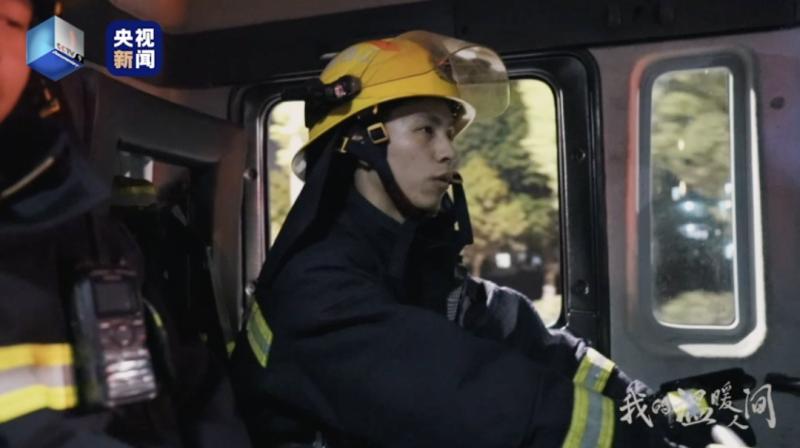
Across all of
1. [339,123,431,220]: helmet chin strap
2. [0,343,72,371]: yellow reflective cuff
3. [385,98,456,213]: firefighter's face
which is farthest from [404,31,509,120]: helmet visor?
[0,343,72,371]: yellow reflective cuff

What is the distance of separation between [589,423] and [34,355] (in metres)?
1.01

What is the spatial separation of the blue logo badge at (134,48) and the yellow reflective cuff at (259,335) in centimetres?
90

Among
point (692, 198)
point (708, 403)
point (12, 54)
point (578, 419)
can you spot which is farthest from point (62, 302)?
point (692, 198)

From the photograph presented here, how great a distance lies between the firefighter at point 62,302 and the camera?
1146 millimetres

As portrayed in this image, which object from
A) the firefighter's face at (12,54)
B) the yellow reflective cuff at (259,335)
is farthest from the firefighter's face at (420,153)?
the firefighter's face at (12,54)

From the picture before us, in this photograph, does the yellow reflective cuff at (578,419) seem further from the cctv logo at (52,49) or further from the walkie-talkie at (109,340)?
the cctv logo at (52,49)

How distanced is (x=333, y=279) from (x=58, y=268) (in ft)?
2.10

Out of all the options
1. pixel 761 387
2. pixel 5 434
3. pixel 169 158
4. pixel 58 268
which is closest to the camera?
pixel 5 434

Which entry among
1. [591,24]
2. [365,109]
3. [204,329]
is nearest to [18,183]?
[204,329]

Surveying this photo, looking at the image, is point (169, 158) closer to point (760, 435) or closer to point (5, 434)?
point (5, 434)

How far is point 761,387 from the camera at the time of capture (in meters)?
2.29

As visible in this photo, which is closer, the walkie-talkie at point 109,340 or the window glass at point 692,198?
the walkie-talkie at point 109,340

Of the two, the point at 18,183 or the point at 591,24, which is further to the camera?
the point at 591,24

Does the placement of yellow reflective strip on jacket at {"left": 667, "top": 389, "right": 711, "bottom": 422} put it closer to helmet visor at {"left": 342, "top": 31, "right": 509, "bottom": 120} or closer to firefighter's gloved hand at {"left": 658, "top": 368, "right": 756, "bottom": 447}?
firefighter's gloved hand at {"left": 658, "top": 368, "right": 756, "bottom": 447}
